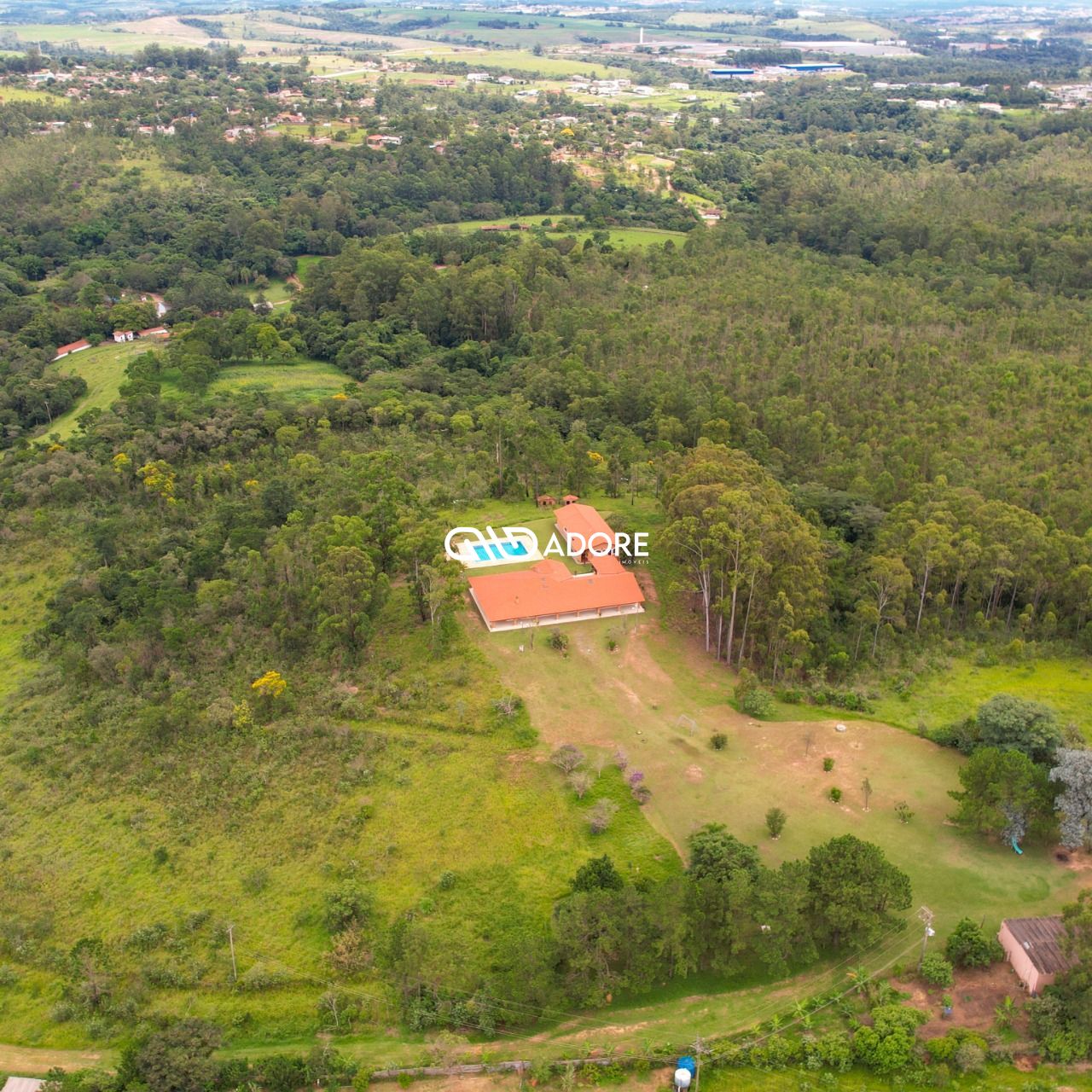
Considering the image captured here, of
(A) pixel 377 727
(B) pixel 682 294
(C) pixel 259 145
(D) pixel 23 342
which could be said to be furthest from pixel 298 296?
(A) pixel 377 727

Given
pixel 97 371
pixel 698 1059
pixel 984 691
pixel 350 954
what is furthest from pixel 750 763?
pixel 97 371

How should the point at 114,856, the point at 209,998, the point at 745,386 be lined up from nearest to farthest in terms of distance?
the point at 209,998
the point at 114,856
the point at 745,386

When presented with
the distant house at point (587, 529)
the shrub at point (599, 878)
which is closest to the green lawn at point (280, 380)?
the distant house at point (587, 529)

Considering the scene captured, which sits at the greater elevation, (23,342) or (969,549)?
(969,549)

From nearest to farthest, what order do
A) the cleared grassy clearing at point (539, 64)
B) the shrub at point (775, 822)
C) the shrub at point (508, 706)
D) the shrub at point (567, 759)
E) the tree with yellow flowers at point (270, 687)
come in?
1. the shrub at point (775, 822)
2. the shrub at point (567, 759)
3. the shrub at point (508, 706)
4. the tree with yellow flowers at point (270, 687)
5. the cleared grassy clearing at point (539, 64)

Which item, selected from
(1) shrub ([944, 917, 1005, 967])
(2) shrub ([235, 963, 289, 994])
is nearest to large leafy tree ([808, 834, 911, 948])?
(1) shrub ([944, 917, 1005, 967])

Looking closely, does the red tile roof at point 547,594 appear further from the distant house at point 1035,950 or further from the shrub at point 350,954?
the distant house at point 1035,950

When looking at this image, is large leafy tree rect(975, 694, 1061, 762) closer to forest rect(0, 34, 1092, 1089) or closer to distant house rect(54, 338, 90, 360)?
forest rect(0, 34, 1092, 1089)

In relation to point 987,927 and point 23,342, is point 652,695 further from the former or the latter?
point 23,342
